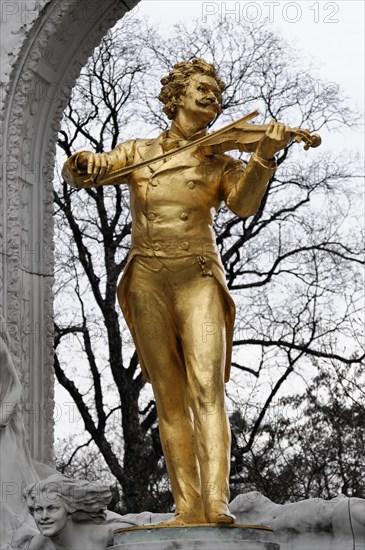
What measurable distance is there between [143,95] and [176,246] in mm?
8394

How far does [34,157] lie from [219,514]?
2.87 metres

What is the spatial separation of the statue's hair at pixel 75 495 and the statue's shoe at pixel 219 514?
565mm


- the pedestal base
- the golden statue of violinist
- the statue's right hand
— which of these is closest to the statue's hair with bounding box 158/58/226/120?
the golden statue of violinist

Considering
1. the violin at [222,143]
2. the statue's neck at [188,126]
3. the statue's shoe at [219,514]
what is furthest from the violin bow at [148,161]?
the statue's shoe at [219,514]

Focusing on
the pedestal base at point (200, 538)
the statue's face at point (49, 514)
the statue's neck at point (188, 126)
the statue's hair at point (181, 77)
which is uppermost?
the statue's hair at point (181, 77)

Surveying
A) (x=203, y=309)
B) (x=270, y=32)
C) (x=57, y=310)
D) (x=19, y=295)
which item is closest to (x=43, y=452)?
(x=19, y=295)

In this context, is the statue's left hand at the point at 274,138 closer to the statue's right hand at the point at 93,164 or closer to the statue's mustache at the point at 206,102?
the statue's mustache at the point at 206,102

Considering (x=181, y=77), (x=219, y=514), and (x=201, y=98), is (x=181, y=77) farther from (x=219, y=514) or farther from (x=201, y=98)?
(x=219, y=514)

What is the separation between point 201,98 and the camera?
6832 mm

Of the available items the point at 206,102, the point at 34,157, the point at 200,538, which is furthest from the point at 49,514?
the point at 34,157

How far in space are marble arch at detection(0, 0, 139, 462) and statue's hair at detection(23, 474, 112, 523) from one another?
1.40 meters

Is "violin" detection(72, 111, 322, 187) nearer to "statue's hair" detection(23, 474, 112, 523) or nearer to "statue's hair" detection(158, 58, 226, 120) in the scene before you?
"statue's hair" detection(158, 58, 226, 120)

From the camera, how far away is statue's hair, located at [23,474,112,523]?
668 centimetres

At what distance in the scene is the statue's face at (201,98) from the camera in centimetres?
A: 684
